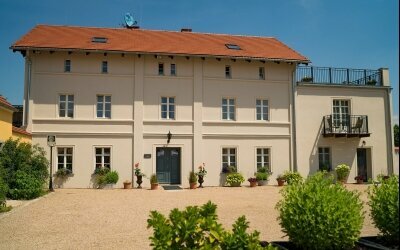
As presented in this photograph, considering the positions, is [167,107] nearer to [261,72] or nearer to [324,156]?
[261,72]

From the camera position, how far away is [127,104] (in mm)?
19797

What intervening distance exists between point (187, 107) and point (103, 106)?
456 cm

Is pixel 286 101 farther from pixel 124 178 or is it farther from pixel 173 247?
pixel 173 247

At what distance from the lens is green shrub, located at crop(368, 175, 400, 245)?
545cm

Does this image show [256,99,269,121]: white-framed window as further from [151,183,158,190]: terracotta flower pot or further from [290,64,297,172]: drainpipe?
[151,183,158,190]: terracotta flower pot

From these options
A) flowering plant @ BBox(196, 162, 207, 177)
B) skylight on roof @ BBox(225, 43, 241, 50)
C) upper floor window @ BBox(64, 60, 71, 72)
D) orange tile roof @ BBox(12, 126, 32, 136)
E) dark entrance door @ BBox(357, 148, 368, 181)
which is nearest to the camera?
orange tile roof @ BBox(12, 126, 32, 136)

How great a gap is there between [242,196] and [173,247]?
11.6 m

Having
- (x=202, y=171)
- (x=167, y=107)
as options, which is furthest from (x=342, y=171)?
(x=167, y=107)

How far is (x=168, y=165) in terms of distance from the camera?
20203mm

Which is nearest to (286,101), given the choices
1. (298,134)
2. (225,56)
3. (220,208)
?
(298,134)

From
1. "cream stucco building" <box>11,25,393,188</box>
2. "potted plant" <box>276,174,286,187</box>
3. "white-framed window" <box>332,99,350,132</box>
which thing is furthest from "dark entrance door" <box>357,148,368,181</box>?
"potted plant" <box>276,174,286,187</box>

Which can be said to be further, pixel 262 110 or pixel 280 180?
pixel 262 110

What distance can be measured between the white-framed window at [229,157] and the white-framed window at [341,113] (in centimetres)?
644

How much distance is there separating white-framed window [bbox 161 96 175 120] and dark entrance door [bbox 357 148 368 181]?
11679mm
